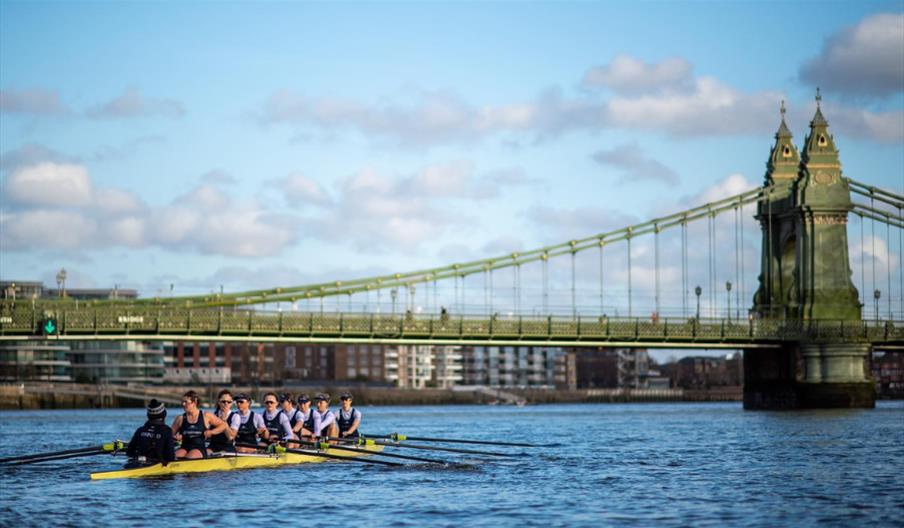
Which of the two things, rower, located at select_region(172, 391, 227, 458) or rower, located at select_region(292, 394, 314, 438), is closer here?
rower, located at select_region(172, 391, 227, 458)

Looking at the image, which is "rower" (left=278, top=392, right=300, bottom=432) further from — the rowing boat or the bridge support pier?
the bridge support pier

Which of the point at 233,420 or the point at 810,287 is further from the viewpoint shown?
the point at 810,287

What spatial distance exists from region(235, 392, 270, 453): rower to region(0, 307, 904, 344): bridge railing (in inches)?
1562

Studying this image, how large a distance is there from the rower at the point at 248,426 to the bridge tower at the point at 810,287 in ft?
203

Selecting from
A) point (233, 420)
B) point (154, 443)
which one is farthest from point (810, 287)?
point (154, 443)

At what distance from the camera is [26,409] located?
15212 centimetres

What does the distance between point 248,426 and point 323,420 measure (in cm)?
385

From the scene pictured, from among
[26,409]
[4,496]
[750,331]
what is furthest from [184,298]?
[26,409]

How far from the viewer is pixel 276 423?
1711 inches

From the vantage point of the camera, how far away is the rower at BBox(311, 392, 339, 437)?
149 feet

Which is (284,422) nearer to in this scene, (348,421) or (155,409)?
(348,421)

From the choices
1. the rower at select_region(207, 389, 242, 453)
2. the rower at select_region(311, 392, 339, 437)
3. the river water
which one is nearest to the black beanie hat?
the river water

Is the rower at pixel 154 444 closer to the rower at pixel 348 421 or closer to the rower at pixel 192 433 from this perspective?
the rower at pixel 192 433

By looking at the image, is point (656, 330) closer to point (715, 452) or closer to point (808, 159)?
point (808, 159)
